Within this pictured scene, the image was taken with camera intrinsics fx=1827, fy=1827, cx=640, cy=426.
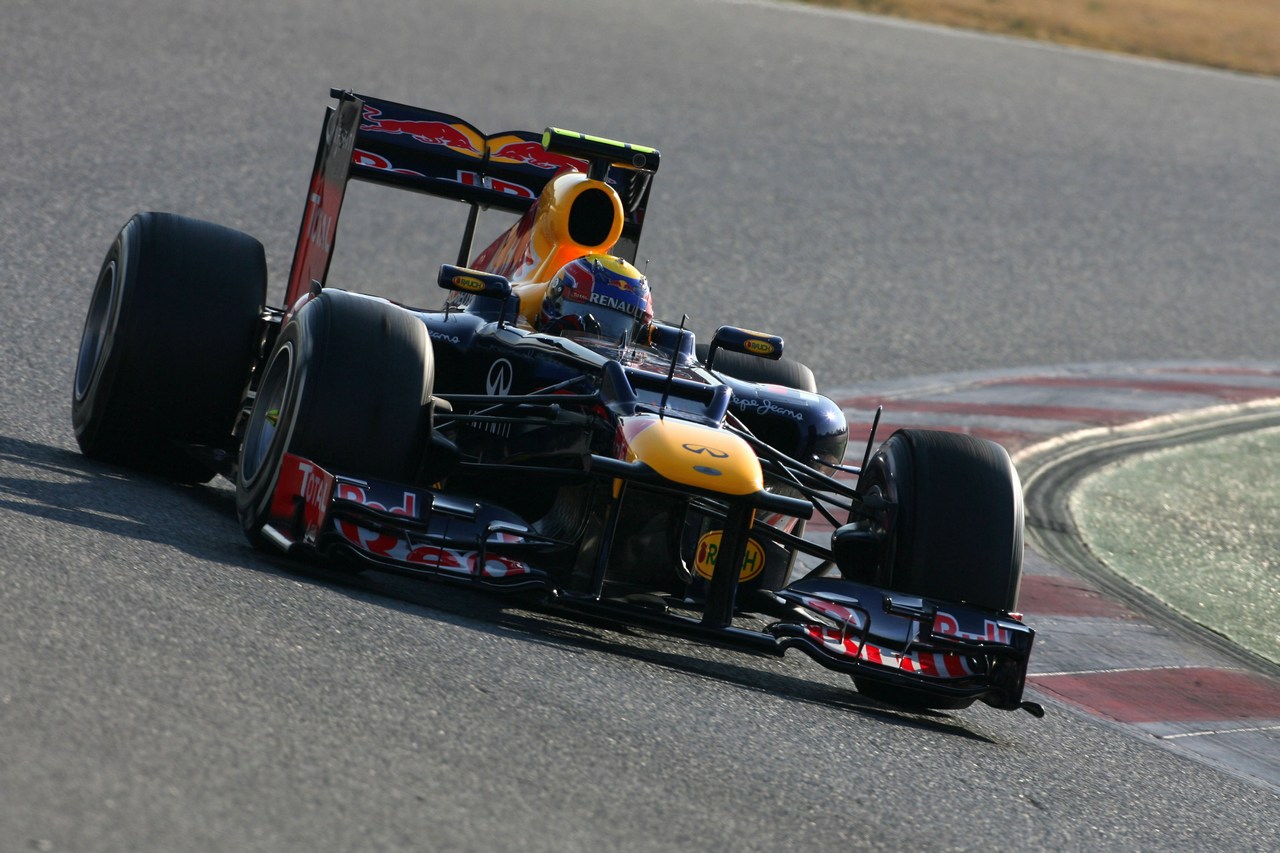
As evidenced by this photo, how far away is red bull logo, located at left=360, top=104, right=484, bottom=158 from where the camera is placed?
7152 millimetres

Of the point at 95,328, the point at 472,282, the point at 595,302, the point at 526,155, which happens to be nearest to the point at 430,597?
the point at 472,282

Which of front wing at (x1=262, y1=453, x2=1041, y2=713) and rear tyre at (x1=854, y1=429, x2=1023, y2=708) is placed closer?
front wing at (x1=262, y1=453, x2=1041, y2=713)

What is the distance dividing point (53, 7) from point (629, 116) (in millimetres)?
5125

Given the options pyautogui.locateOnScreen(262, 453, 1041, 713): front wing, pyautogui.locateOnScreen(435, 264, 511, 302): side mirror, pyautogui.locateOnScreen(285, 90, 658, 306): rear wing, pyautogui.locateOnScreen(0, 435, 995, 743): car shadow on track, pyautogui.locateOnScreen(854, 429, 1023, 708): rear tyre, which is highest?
pyautogui.locateOnScreen(285, 90, 658, 306): rear wing

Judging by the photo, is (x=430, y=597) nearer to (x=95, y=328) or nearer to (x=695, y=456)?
(x=695, y=456)

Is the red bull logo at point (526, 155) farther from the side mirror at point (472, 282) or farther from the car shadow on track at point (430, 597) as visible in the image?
the car shadow on track at point (430, 597)

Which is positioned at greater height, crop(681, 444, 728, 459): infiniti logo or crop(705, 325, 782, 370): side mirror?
crop(705, 325, 782, 370): side mirror

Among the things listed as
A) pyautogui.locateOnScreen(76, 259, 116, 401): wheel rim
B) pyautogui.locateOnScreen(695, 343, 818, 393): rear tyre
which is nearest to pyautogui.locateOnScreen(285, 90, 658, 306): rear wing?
pyautogui.locateOnScreen(695, 343, 818, 393): rear tyre

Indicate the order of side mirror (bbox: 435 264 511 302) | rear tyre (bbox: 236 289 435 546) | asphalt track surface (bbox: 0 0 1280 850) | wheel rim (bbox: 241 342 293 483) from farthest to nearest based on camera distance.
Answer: side mirror (bbox: 435 264 511 302), wheel rim (bbox: 241 342 293 483), rear tyre (bbox: 236 289 435 546), asphalt track surface (bbox: 0 0 1280 850)

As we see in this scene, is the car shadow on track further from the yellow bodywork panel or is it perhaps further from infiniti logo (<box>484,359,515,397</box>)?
infiniti logo (<box>484,359,515,397</box>)

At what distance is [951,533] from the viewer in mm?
5398

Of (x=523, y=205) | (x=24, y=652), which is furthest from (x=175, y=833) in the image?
(x=523, y=205)

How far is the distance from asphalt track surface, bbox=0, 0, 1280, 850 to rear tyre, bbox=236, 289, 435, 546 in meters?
0.34

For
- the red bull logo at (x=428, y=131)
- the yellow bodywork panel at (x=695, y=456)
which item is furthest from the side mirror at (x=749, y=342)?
the red bull logo at (x=428, y=131)
